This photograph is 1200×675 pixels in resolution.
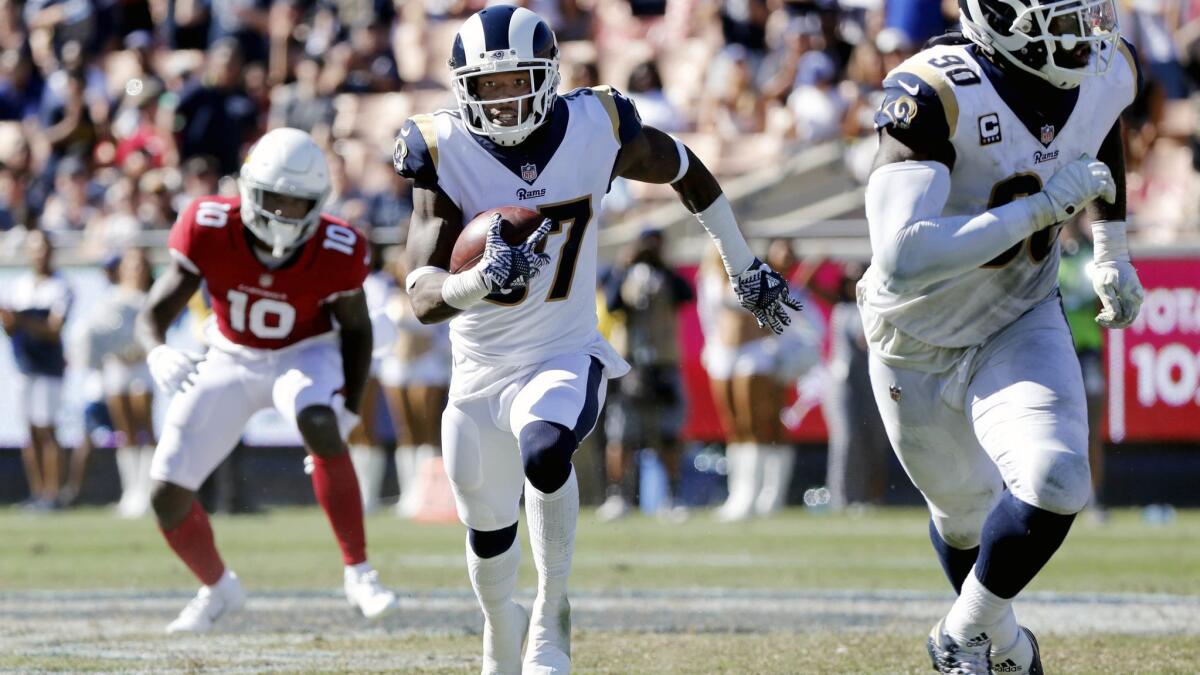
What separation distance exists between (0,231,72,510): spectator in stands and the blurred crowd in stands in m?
0.55

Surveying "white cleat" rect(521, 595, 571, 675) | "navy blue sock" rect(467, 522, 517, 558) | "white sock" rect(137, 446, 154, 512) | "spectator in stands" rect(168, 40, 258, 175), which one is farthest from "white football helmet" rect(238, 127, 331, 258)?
"spectator in stands" rect(168, 40, 258, 175)

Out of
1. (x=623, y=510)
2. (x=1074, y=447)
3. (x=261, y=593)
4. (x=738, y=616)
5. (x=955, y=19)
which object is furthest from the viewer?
(x=955, y=19)

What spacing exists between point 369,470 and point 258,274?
619 centimetres

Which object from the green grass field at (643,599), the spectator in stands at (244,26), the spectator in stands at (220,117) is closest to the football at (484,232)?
the green grass field at (643,599)

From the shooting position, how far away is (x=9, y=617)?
7.23m

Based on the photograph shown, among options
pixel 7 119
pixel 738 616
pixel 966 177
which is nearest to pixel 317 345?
pixel 738 616

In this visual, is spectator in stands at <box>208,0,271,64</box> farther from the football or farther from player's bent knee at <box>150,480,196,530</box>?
the football

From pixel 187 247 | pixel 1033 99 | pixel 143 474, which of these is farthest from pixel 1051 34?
pixel 143 474

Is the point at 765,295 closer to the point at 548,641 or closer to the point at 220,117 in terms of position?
the point at 548,641

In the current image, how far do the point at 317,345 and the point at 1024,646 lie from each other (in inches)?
131

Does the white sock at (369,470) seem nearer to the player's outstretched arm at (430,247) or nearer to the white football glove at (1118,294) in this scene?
the player's outstretched arm at (430,247)

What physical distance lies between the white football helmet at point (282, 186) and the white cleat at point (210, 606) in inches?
50.5

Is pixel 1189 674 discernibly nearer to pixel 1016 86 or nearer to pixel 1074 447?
pixel 1074 447

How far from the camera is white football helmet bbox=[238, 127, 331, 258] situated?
23.0 feet
